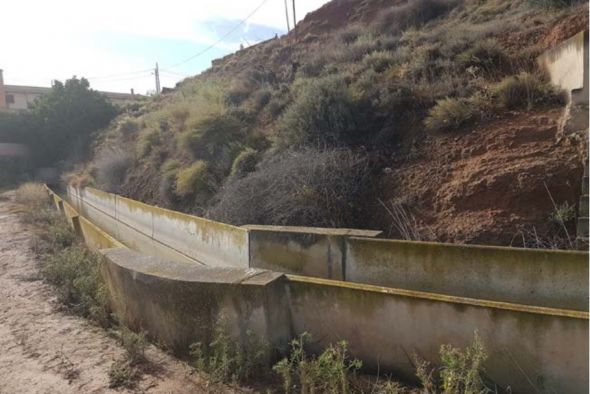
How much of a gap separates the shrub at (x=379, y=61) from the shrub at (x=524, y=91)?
12.5 ft

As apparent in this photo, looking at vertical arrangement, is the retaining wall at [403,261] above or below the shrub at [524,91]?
below

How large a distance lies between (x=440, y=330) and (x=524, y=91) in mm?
5441

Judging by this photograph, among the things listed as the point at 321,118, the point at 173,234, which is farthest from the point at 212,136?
the point at 321,118

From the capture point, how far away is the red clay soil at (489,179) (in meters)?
5.38

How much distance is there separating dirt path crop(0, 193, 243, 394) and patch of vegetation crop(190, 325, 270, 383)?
127 mm

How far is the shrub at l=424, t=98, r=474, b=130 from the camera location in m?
7.23

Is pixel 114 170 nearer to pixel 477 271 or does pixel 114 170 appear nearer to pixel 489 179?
pixel 489 179

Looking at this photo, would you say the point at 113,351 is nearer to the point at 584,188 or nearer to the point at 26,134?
the point at 584,188

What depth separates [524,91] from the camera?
715 centimetres

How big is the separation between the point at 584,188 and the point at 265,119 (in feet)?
27.6

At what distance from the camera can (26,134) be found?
3184 cm

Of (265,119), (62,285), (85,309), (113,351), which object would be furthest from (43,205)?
(113,351)

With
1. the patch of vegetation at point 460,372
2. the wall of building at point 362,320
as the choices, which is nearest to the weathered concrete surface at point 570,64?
the wall of building at point 362,320

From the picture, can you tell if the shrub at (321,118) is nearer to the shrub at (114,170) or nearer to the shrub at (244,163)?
the shrub at (244,163)
